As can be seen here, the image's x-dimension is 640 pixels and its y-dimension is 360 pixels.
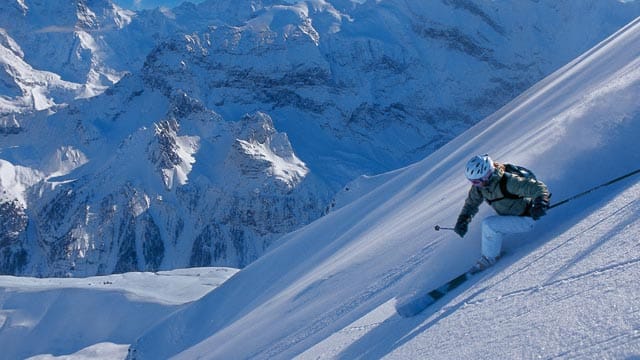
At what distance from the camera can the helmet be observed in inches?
283

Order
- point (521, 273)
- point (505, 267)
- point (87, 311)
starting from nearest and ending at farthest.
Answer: point (521, 273) → point (505, 267) → point (87, 311)

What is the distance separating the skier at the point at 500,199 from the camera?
23.2ft

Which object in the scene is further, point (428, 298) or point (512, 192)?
point (428, 298)

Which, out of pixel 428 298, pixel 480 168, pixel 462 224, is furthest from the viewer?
pixel 462 224

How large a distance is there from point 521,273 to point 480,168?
1407 millimetres

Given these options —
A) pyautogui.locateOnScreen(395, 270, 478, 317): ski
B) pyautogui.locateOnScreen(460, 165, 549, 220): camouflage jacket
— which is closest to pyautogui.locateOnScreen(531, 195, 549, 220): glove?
pyautogui.locateOnScreen(460, 165, 549, 220): camouflage jacket

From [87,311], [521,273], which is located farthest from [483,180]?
[87,311]

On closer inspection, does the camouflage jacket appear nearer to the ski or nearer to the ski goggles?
the ski goggles

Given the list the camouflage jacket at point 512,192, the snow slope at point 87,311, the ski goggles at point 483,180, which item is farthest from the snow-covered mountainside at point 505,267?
the snow slope at point 87,311

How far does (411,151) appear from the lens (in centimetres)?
18638

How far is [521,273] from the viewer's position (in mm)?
6375

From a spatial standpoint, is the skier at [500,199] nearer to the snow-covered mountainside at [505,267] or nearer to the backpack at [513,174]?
the backpack at [513,174]

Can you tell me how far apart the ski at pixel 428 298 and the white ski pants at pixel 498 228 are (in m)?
0.37

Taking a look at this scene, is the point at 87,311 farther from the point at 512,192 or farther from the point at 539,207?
the point at 539,207
